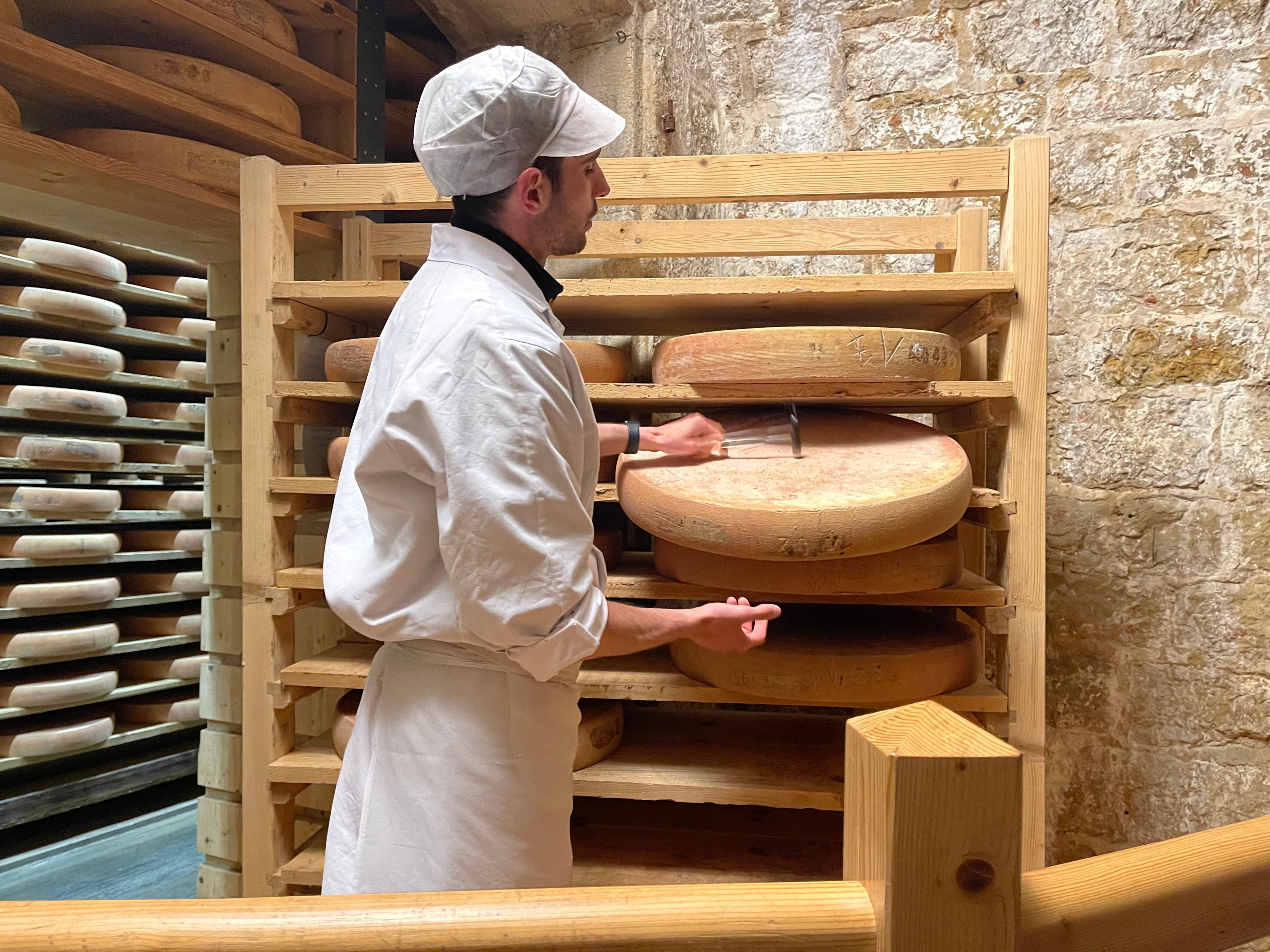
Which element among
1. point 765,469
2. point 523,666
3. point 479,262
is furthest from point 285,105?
point 523,666

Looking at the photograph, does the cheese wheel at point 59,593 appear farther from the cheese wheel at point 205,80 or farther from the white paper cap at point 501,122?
the white paper cap at point 501,122

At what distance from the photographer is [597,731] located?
6.24ft

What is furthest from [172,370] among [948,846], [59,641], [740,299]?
[948,846]

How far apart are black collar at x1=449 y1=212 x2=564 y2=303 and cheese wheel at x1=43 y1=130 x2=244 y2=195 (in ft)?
3.69

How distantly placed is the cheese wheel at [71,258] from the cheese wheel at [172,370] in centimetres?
42

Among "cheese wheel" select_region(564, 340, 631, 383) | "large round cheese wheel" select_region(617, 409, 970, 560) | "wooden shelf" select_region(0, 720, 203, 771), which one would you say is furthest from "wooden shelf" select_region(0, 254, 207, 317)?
"large round cheese wheel" select_region(617, 409, 970, 560)

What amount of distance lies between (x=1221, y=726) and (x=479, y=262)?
233 centimetres

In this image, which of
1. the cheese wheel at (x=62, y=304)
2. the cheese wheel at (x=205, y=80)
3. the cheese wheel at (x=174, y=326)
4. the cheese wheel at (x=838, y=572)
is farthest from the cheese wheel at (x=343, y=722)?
the cheese wheel at (x=174, y=326)

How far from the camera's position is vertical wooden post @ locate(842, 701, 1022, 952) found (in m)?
0.53

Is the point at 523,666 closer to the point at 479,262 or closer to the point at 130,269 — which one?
the point at 479,262

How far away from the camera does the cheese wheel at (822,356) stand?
1.59m

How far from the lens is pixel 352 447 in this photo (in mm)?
1382

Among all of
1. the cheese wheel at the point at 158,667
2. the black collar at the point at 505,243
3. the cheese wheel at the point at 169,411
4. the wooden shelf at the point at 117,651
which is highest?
the black collar at the point at 505,243

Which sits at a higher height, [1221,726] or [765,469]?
[765,469]
